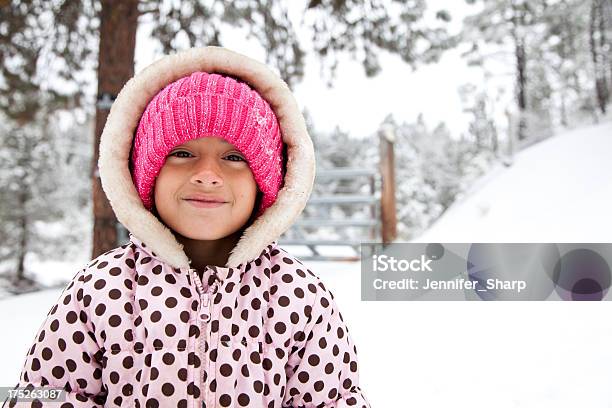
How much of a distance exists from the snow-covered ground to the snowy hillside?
26 mm

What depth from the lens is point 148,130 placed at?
112 centimetres

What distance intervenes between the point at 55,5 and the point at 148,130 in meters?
4.30

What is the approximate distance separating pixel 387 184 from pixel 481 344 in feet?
12.8

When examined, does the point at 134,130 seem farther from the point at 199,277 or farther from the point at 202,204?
the point at 199,277

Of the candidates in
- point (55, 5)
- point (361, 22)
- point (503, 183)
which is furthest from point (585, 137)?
point (55, 5)

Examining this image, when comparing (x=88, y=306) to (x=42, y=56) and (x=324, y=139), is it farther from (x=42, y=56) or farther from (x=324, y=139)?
(x=324, y=139)

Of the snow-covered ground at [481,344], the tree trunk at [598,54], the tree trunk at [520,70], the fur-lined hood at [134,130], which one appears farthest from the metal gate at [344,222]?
the tree trunk at [520,70]

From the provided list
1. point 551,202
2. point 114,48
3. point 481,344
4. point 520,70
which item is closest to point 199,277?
point 481,344

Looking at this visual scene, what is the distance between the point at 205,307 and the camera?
1070 millimetres

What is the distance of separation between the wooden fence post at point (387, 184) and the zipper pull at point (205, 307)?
519 cm

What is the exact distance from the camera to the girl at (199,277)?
103 cm

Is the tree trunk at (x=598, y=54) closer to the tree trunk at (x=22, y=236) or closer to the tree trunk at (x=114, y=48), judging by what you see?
the tree trunk at (x=114, y=48)

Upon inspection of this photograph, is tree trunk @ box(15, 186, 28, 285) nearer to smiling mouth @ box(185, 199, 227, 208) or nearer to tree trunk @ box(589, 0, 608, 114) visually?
tree trunk @ box(589, 0, 608, 114)

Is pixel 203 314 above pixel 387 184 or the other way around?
the other way around
